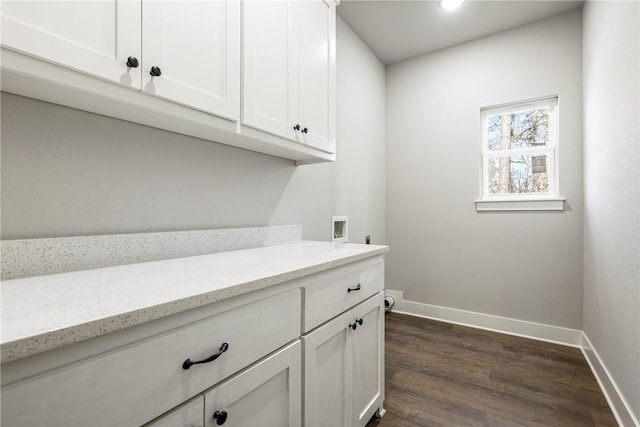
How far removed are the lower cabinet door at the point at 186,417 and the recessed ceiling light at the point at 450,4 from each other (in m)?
2.81

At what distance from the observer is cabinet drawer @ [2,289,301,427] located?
0.45 meters

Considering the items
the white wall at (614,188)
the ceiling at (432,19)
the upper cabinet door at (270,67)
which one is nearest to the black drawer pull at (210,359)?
the upper cabinet door at (270,67)

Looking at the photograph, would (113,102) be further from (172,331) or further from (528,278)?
(528,278)

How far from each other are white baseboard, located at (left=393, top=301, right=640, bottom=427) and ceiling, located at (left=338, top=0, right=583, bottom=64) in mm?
2596

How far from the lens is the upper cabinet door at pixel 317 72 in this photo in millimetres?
1503

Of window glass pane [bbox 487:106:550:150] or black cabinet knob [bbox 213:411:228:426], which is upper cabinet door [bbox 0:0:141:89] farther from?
window glass pane [bbox 487:106:550:150]

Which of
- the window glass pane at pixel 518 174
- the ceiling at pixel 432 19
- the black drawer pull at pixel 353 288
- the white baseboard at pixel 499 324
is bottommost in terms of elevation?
the white baseboard at pixel 499 324

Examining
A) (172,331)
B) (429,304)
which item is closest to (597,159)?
(429,304)

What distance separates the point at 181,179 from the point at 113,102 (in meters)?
0.43

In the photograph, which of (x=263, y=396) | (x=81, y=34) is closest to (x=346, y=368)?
(x=263, y=396)

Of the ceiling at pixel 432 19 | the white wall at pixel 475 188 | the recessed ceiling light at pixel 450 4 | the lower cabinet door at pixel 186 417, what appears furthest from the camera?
the white wall at pixel 475 188

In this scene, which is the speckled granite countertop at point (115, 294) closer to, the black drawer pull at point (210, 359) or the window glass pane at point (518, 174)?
the black drawer pull at point (210, 359)

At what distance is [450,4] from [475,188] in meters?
1.54

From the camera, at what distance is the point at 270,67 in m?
1.30
